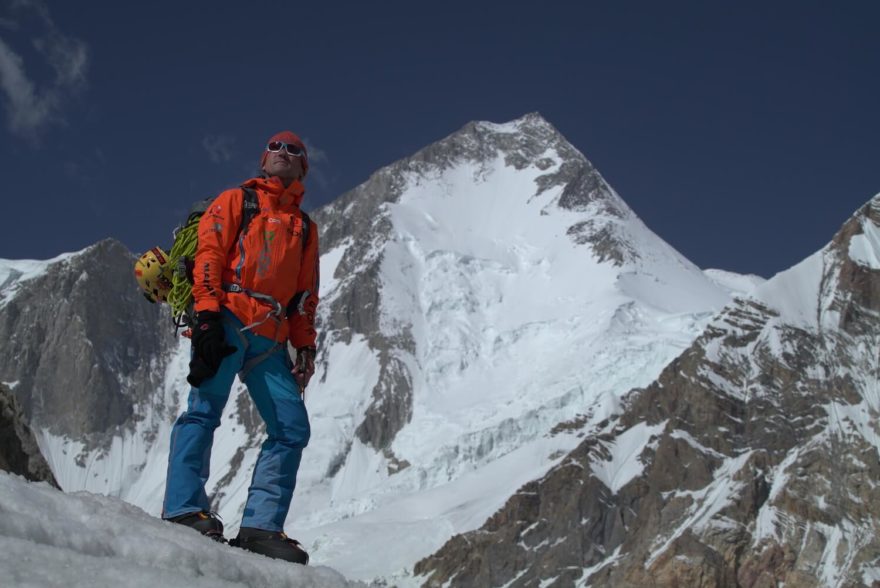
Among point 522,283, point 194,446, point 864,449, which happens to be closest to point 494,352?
point 522,283

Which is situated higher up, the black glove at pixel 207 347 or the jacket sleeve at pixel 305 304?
the jacket sleeve at pixel 305 304

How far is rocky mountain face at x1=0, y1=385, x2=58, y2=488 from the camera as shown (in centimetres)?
909

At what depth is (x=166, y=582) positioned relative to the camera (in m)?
4.19

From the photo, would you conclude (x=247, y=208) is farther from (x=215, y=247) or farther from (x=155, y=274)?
(x=155, y=274)

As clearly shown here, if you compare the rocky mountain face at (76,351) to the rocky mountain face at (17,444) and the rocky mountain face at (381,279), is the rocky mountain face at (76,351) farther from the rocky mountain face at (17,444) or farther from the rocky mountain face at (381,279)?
the rocky mountain face at (17,444)

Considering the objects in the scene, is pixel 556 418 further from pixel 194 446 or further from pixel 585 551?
pixel 194 446

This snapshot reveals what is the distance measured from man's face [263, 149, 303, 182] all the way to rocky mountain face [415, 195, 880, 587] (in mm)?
81020

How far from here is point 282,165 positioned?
8055mm

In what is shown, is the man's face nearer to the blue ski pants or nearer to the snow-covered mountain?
the blue ski pants

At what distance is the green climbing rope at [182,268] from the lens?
7.78 meters

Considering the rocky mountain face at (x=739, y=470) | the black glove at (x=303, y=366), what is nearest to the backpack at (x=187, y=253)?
the black glove at (x=303, y=366)

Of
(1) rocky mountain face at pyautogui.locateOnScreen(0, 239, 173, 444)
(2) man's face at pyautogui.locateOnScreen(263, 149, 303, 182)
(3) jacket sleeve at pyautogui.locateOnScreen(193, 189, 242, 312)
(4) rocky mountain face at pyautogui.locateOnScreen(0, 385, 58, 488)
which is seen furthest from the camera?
(1) rocky mountain face at pyautogui.locateOnScreen(0, 239, 173, 444)

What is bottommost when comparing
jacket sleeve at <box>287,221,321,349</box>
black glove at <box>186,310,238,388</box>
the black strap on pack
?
black glove at <box>186,310,238,388</box>

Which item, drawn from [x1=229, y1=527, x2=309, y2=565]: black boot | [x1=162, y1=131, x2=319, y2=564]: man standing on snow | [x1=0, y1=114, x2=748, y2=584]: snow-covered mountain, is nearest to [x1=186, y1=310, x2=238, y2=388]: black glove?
[x1=162, y1=131, x2=319, y2=564]: man standing on snow
